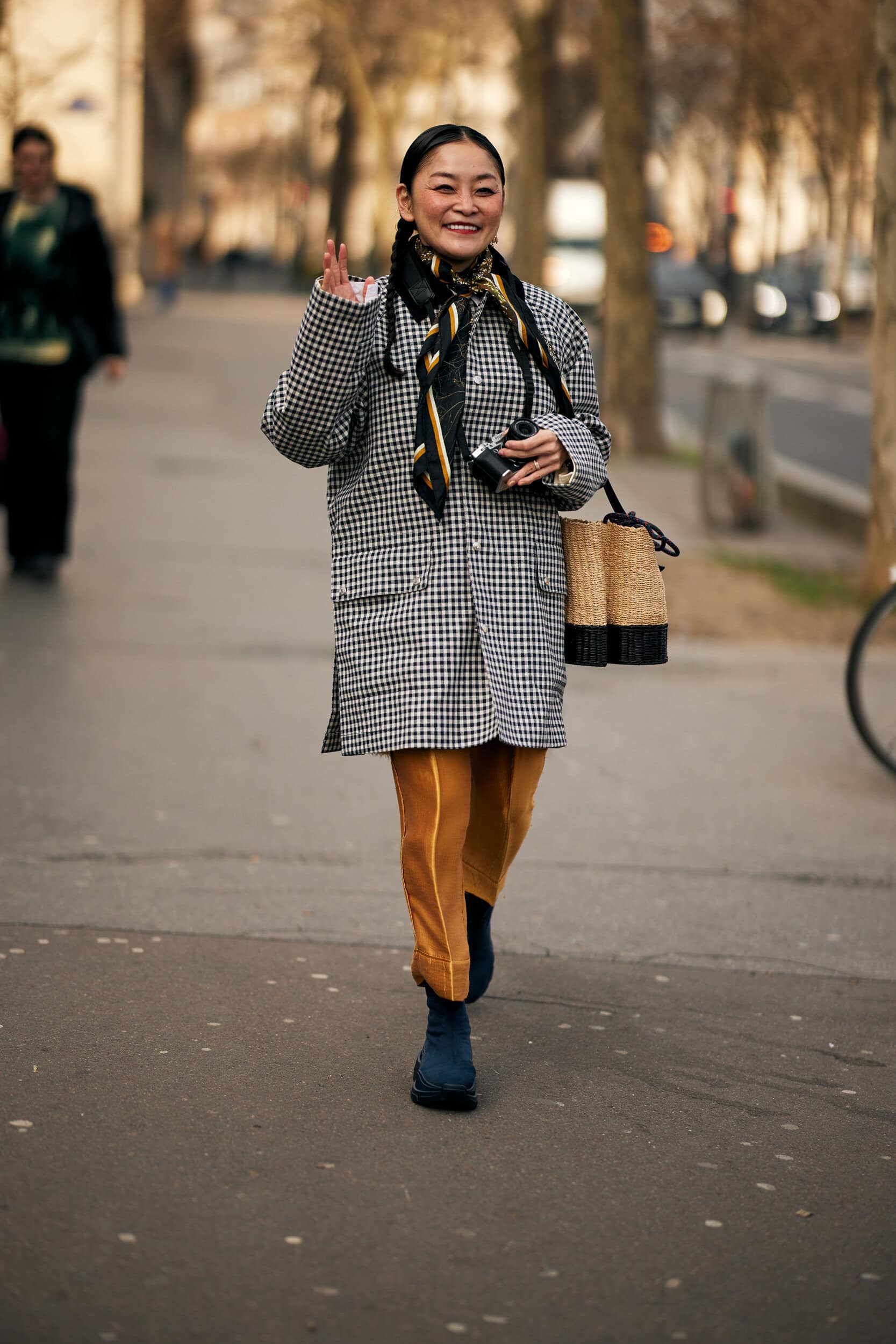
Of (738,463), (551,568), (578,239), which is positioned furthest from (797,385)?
(551,568)

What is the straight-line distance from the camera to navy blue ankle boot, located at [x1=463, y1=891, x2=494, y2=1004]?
4.05 metres

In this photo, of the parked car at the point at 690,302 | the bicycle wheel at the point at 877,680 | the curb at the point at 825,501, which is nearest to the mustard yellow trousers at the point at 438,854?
the bicycle wheel at the point at 877,680

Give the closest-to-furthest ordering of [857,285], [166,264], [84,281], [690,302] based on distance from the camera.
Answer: [84,281] < [166,264] < [690,302] < [857,285]

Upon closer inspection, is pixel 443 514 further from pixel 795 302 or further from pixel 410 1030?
pixel 795 302

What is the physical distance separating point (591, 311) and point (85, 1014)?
4034 centimetres

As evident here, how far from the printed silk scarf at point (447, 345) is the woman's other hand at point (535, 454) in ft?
0.41

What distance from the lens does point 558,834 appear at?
5.97 metres

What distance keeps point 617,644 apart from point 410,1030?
101cm

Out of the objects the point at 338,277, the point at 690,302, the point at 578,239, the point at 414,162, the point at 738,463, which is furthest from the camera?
the point at 578,239

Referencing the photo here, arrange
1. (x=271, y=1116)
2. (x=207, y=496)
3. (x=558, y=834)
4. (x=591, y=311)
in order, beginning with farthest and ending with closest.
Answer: (x=591, y=311)
(x=207, y=496)
(x=558, y=834)
(x=271, y=1116)

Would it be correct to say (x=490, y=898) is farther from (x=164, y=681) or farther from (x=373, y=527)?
(x=164, y=681)

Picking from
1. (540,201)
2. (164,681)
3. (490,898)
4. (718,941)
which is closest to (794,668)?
(164,681)

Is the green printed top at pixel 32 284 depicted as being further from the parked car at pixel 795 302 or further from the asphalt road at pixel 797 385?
the parked car at pixel 795 302

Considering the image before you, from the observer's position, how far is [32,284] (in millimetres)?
8953
